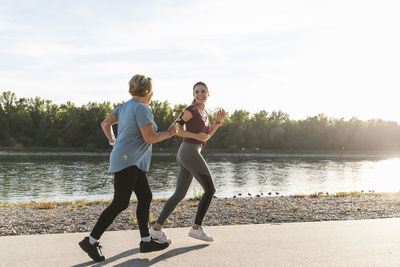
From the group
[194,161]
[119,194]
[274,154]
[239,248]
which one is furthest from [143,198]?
[274,154]

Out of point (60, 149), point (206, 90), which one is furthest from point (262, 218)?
point (60, 149)

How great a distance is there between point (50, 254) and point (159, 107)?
9442 cm

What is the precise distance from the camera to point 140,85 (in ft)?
11.6

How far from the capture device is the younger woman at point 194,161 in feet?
13.2

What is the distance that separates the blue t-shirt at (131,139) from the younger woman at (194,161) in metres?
0.54

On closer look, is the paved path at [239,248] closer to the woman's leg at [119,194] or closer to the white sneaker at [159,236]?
the white sneaker at [159,236]

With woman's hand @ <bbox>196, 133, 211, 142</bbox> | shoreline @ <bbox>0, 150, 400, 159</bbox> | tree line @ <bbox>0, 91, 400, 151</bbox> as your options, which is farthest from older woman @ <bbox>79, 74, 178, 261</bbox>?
tree line @ <bbox>0, 91, 400, 151</bbox>

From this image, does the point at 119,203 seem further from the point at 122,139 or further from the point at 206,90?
the point at 206,90

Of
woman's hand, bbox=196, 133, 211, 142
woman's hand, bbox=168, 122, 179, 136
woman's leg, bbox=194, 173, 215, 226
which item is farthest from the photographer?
woman's leg, bbox=194, 173, 215, 226

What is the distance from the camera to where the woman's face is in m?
4.23

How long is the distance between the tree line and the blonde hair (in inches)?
3320

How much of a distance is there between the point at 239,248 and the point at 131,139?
1522 mm

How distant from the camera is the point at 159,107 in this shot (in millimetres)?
97375

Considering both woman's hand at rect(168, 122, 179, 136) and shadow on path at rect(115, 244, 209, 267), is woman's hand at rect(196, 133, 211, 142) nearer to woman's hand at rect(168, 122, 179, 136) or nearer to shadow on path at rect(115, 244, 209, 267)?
woman's hand at rect(168, 122, 179, 136)
